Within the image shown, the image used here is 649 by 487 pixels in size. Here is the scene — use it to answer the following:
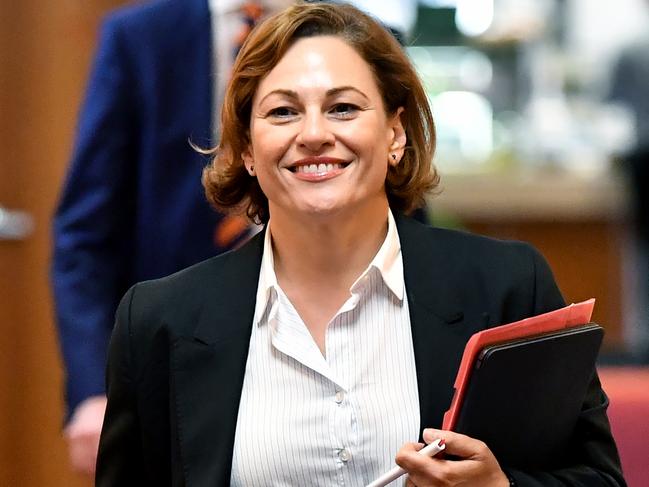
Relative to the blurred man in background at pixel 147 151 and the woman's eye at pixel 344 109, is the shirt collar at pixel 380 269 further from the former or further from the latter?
the blurred man in background at pixel 147 151

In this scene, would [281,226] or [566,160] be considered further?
[566,160]

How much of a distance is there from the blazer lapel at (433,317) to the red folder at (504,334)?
0.15m

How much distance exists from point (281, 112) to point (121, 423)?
528 millimetres

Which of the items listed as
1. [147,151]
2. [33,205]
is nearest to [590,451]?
[147,151]

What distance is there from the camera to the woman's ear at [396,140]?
2.01 metres

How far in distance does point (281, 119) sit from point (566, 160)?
170 inches

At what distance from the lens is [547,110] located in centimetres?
616

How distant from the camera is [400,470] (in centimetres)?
166

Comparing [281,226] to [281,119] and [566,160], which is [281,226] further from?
[566,160]

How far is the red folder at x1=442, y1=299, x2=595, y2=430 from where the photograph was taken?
5.30 feet

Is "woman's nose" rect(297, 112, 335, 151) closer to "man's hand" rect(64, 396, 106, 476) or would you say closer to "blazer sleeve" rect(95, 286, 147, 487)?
"blazer sleeve" rect(95, 286, 147, 487)

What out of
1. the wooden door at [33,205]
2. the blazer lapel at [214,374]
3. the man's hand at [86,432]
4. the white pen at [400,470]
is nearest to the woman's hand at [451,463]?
the white pen at [400,470]

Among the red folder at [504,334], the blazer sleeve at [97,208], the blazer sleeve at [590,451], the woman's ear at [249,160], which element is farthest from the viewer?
the blazer sleeve at [97,208]

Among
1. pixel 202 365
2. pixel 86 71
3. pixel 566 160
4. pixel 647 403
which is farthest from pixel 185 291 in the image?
pixel 566 160
